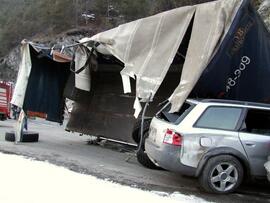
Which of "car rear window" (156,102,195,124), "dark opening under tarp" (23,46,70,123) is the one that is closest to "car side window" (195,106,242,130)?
"car rear window" (156,102,195,124)

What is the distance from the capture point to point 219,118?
27.3ft

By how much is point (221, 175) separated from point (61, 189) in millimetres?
2631

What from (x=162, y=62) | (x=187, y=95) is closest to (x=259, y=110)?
(x=187, y=95)

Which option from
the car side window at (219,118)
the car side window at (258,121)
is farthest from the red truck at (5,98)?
the car side window at (258,121)

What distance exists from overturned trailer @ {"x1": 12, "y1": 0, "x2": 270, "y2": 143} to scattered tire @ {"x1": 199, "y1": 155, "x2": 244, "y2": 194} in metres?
1.27

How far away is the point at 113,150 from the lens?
1351 cm

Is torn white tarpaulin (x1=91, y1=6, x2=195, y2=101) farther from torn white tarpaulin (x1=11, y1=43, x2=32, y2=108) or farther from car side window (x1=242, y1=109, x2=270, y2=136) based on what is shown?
torn white tarpaulin (x1=11, y1=43, x2=32, y2=108)

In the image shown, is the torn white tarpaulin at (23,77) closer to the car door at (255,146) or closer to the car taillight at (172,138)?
the car taillight at (172,138)

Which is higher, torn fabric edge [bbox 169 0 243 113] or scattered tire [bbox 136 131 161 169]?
torn fabric edge [bbox 169 0 243 113]

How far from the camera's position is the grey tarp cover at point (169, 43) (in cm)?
917

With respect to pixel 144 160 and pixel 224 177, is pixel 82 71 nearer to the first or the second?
pixel 144 160

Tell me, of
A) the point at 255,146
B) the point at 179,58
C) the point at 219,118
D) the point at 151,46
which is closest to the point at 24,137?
the point at 179,58

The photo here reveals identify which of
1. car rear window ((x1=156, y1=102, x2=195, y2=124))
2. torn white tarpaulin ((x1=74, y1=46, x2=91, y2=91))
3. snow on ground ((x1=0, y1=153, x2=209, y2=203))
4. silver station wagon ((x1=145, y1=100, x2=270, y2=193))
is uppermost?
torn white tarpaulin ((x1=74, y1=46, x2=91, y2=91))

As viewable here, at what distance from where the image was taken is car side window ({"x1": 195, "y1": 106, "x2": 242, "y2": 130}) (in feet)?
27.0
